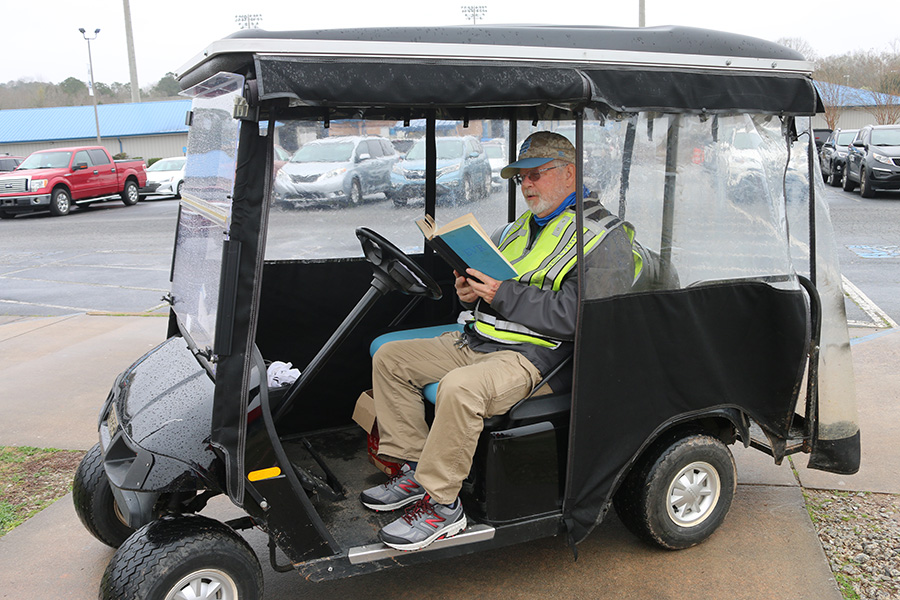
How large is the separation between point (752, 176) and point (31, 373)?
5280 mm

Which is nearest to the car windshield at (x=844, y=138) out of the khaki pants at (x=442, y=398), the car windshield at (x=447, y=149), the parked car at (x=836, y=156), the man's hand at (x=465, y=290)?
the parked car at (x=836, y=156)

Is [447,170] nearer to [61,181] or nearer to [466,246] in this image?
[466,246]

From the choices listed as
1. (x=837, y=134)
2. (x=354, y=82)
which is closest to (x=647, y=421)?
(x=354, y=82)

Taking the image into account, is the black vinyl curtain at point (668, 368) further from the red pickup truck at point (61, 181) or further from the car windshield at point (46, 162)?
the car windshield at point (46, 162)

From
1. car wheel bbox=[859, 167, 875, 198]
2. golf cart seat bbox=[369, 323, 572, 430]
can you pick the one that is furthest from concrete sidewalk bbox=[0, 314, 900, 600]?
car wheel bbox=[859, 167, 875, 198]

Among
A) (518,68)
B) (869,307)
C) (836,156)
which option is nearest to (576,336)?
(518,68)

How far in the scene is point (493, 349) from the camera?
3.06 m

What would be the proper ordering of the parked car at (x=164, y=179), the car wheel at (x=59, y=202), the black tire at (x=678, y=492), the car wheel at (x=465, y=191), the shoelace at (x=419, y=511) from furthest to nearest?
the parked car at (x=164, y=179) → the car wheel at (x=59, y=202) → the car wheel at (x=465, y=191) → the black tire at (x=678, y=492) → the shoelace at (x=419, y=511)

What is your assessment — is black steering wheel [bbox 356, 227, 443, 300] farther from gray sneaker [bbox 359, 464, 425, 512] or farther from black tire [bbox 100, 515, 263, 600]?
black tire [bbox 100, 515, 263, 600]

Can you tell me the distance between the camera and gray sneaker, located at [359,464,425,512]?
2970 mm

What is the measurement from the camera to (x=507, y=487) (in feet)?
8.97

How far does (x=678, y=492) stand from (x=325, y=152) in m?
2.20

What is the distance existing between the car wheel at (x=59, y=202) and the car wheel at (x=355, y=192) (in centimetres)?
1636

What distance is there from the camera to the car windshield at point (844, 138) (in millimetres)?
19377
